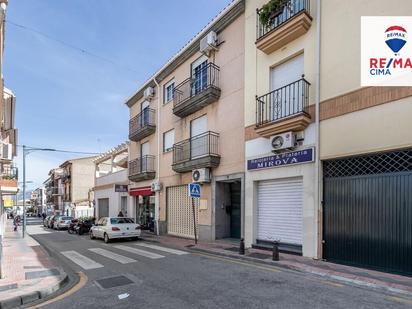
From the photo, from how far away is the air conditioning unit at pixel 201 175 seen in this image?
14602 mm

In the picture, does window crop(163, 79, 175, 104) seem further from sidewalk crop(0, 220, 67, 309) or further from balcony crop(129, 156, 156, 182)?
sidewalk crop(0, 220, 67, 309)

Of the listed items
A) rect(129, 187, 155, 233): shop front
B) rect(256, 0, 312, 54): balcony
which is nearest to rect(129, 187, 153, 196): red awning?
rect(129, 187, 155, 233): shop front

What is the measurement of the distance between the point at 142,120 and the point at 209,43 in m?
8.88

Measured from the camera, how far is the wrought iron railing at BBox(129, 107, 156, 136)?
21.0 metres

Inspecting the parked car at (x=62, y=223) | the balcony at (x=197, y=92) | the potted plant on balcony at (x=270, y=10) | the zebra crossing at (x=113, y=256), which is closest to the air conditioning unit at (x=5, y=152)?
the zebra crossing at (x=113, y=256)

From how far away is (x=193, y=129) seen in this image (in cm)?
1673

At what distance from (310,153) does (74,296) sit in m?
7.30

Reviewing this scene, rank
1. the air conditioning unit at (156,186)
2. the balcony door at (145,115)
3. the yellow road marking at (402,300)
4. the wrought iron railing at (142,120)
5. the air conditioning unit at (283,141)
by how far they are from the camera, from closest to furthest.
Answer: the yellow road marking at (402,300) → the air conditioning unit at (283,141) → the air conditioning unit at (156,186) → the wrought iron railing at (142,120) → the balcony door at (145,115)

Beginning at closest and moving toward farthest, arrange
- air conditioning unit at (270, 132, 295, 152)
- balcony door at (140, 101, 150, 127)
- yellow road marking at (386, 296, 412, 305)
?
1. yellow road marking at (386, 296, 412, 305)
2. air conditioning unit at (270, 132, 295, 152)
3. balcony door at (140, 101, 150, 127)

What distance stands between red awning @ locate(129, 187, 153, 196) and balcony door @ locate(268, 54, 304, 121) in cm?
1172

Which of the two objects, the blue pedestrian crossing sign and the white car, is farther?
the white car

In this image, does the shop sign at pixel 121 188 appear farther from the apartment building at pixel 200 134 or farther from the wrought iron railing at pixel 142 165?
the apartment building at pixel 200 134

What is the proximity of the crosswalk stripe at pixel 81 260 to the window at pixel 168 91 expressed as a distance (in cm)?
1016

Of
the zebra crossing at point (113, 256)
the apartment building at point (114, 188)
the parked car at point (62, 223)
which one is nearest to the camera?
the zebra crossing at point (113, 256)
